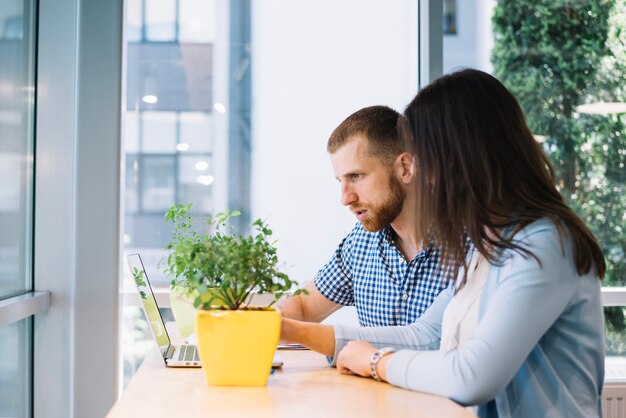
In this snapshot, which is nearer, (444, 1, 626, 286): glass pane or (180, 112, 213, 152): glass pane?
(180, 112, 213, 152): glass pane

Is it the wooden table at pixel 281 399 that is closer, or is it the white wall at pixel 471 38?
the wooden table at pixel 281 399

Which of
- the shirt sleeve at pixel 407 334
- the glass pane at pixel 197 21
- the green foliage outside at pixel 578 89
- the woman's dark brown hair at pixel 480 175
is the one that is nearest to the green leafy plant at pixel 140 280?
the shirt sleeve at pixel 407 334

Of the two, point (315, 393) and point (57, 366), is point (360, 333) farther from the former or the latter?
Answer: point (57, 366)

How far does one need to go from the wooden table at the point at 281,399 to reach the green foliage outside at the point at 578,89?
2090mm

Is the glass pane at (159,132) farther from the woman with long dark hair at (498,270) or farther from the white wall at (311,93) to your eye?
the woman with long dark hair at (498,270)

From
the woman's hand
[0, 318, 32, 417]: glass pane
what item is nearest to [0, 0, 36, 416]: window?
[0, 318, 32, 417]: glass pane

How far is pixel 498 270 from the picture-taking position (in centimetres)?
145

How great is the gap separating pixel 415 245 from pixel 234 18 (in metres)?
1.45

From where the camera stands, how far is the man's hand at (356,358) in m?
1.60

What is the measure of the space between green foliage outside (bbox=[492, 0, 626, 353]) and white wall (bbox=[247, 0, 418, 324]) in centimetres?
47

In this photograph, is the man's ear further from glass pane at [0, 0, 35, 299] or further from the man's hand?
glass pane at [0, 0, 35, 299]

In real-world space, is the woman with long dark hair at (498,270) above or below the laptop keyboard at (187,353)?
above

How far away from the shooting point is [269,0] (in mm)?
3285

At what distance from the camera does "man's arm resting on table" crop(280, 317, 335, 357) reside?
5.68 ft
